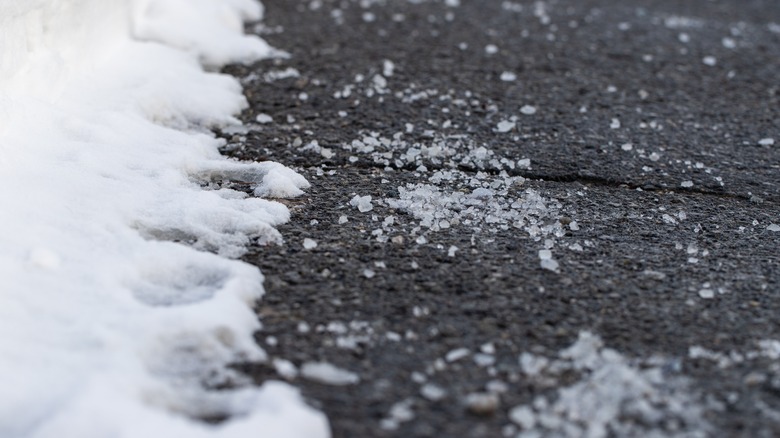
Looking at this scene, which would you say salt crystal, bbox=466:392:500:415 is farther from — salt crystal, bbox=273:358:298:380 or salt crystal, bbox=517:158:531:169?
salt crystal, bbox=517:158:531:169

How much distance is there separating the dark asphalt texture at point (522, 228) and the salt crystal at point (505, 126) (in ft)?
0.06

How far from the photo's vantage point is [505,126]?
2.60 meters

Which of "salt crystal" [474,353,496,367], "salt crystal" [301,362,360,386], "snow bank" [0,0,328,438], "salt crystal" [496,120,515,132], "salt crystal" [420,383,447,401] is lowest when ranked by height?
"salt crystal" [474,353,496,367]

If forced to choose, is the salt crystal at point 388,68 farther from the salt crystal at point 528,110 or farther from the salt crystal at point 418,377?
the salt crystal at point 418,377

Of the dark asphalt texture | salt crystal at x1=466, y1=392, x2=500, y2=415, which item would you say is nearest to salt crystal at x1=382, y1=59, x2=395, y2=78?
the dark asphalt texture

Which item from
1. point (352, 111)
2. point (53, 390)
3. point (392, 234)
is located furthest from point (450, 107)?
point (53, 390)

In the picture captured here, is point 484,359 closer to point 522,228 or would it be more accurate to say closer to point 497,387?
point 497,387

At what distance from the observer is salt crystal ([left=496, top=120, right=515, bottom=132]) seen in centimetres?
259

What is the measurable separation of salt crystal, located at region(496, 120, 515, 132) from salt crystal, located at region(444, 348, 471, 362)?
45.4 inches

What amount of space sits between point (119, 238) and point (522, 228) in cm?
95

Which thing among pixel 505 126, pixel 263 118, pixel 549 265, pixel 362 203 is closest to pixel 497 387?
pixel 549 265

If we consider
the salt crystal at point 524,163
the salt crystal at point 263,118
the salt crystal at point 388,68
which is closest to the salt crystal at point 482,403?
the salt crystal at point 524,163

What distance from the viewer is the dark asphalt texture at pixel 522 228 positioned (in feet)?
4.93

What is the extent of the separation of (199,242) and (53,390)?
546 mm
